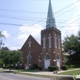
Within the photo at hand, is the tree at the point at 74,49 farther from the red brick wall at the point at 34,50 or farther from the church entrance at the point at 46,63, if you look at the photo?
the red brick wall at the point at 34,50

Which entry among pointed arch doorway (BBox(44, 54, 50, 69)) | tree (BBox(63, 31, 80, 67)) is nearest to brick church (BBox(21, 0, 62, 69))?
pointed arch doorway (BBox(44, 54, 50, 69))

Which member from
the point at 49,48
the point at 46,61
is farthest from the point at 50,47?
the point at 46,61

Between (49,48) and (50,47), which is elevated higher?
(50,47)

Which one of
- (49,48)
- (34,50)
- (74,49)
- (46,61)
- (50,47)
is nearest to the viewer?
(74,49)

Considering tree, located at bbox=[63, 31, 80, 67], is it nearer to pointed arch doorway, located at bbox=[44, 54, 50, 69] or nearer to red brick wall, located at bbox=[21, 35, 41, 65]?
pointed arch doorway, located at bbox=[44, 54, 50, 69]

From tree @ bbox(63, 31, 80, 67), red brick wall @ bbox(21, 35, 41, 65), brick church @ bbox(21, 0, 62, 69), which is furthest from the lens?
red brick wall @ bbox(21, 35, 41, 65)

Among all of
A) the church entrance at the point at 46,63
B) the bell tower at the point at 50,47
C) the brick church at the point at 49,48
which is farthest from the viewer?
the church entrance at the point at 46,63

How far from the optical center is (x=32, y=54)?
48594 mm

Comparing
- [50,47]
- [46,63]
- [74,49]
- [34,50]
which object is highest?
[50,47]

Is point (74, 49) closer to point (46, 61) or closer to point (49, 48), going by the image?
point (49, 48)

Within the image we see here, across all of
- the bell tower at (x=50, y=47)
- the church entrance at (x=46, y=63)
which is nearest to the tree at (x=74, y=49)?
the bell tower at (x=50, y=47)

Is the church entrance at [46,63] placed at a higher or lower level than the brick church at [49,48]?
lower

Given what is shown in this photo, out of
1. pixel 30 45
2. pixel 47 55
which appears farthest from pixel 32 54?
pixel 47 55

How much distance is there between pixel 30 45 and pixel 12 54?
340 inches
